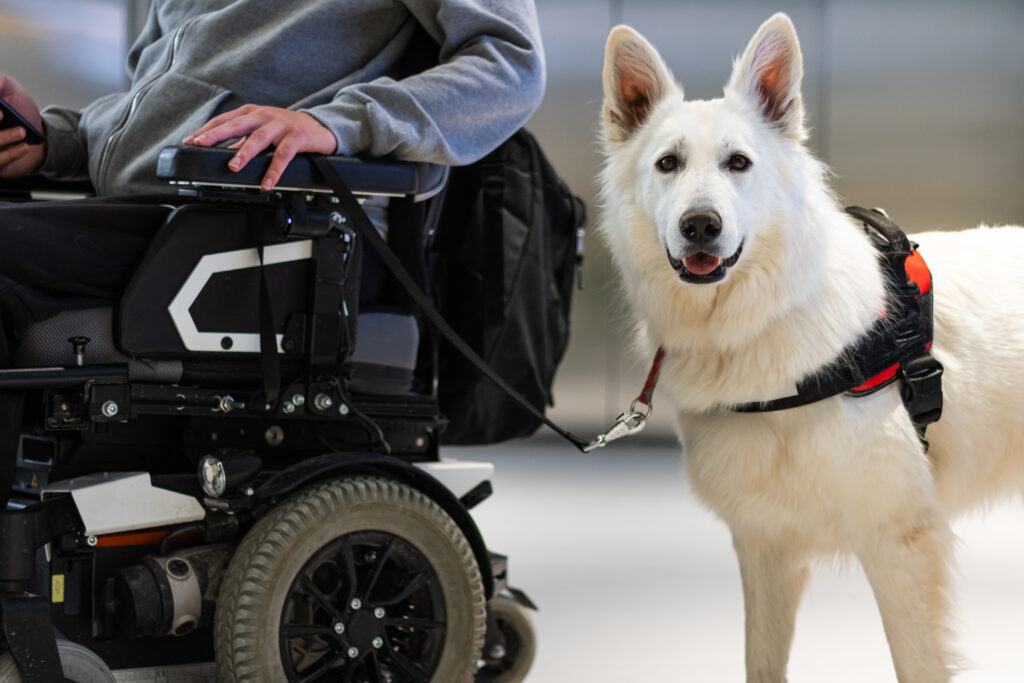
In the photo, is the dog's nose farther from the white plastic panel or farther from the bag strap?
the white plastic panel

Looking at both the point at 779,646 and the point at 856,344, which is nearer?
the point at 856,344

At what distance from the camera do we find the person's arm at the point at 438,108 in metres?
1.44

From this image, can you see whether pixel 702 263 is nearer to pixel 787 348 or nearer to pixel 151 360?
pixel 787 348

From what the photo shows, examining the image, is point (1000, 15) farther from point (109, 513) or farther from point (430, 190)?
point (109, 513)

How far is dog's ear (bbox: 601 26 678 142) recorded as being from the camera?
1.76m

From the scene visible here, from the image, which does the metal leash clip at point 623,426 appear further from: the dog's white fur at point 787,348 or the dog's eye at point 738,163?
the dog's eye at point 738,163

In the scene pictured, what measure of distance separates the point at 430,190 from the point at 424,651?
70 centimetres

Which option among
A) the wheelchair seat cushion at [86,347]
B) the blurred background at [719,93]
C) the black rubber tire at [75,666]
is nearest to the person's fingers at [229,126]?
the wheelchair seat cushion at [86,347]

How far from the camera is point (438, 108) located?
158cm

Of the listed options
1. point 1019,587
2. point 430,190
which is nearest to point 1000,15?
point 1019,587

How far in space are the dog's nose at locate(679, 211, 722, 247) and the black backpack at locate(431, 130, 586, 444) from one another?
1.32 ft

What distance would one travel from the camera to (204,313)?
1.46 metres

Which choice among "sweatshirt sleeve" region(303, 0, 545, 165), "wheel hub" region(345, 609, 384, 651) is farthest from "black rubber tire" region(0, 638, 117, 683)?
"sweatshirt sleeve" region(303, 0, 545, 165)

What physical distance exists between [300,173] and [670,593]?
175cm
